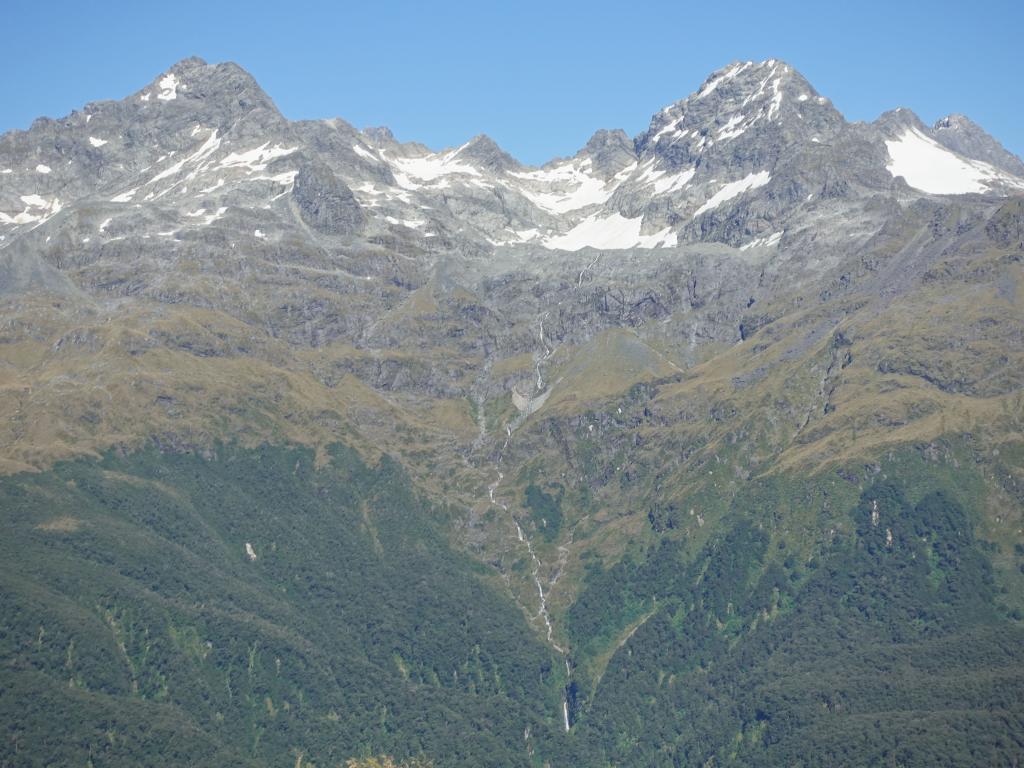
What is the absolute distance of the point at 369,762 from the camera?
154m
